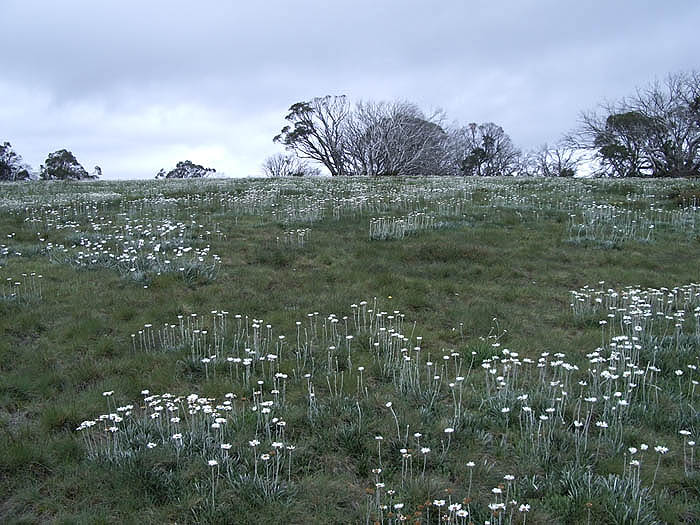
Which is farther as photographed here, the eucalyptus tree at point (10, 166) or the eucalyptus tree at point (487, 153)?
the eucalyptus tree at point (487, 153)

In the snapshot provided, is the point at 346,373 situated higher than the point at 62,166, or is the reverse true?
the point at 62,166

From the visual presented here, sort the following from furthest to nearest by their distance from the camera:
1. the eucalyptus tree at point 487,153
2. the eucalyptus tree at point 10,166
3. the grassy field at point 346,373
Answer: the eucalyptus tree at point 487,153, the eucalyptus tree at point 10,166, the grassy field at point 346,373

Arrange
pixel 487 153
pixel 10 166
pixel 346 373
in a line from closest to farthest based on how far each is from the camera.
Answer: pixel 346 373 < pixel 10 166 < pixel 487 153

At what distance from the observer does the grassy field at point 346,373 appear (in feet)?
12.7

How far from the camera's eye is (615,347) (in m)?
5.95

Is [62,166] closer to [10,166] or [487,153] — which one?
[10,166]

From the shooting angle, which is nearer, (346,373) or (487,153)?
(346,373)

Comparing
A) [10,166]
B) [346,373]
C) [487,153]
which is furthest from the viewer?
[487,153]

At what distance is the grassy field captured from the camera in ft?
12.7

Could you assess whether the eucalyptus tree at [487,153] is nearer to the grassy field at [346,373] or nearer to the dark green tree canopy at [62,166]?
the dark green tree canopy at [62,166]

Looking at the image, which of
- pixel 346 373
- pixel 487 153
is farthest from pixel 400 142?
pixel 346 373

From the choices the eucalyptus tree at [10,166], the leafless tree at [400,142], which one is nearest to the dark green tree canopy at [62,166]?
the eucalyptus tree at [10,166]

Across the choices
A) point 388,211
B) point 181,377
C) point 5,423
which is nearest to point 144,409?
point 181,377

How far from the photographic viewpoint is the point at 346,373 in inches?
231
